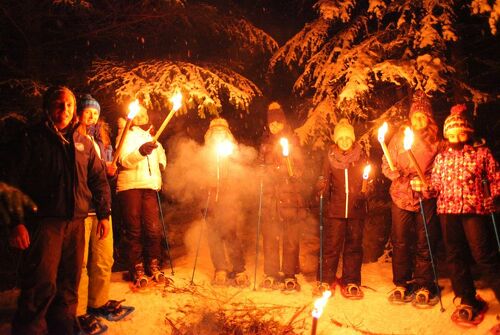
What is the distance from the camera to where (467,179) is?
494 cm

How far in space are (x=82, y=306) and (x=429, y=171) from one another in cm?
527

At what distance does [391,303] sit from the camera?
221 inches

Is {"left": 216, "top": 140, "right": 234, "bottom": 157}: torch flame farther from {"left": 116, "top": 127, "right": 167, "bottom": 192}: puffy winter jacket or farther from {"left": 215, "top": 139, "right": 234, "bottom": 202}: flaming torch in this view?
{"left": 116, "top": 127, "right": 167, "bottom": 192}: puffy winter jacket

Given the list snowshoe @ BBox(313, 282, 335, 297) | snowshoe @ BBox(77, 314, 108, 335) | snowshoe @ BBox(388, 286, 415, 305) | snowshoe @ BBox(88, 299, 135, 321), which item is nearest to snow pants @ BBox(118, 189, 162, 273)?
snowshoe @ BBox(88, 299, 135, 321)

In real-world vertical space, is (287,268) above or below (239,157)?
below

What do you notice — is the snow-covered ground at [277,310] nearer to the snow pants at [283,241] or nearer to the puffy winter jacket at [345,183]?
the snow pants at [283,241]

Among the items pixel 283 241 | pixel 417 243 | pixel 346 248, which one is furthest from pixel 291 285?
pixel 417 243

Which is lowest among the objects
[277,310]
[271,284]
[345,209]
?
[277,310]

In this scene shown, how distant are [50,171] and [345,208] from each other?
418 cm

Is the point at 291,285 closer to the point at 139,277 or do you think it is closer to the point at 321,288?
the point at 321,288

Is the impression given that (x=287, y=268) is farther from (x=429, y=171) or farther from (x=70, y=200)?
(x=70, y=200)

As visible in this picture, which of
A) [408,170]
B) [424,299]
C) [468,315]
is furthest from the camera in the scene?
[408,170]

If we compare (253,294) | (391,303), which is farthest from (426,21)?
(253,294)

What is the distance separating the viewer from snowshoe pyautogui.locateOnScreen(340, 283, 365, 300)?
585 cm
